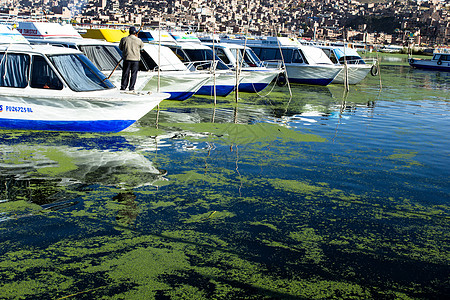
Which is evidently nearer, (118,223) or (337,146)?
(118,223)

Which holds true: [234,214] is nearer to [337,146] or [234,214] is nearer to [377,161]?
[377,161]

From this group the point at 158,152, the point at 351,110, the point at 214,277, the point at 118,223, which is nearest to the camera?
the point at 214,277

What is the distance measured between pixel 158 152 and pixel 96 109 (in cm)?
209

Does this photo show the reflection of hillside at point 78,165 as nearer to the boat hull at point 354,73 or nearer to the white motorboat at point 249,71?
the white motorboat at point 249,71

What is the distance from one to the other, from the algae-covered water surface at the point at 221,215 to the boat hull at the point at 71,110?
0.96 ft

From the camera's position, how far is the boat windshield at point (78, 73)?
1107 cm

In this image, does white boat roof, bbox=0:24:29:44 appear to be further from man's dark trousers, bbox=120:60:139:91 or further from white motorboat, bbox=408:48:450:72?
white motorboat, bbox=408:48:450:72

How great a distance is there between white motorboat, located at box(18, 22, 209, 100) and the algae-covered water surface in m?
4.17

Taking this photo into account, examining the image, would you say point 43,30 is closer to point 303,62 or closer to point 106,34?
point 106,34

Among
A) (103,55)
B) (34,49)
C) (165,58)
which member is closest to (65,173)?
(34,49)

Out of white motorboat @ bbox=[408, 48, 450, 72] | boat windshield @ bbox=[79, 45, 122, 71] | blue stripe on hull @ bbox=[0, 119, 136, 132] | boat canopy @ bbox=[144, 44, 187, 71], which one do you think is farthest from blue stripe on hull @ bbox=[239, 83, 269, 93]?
white motorboat @ bbox=[408, 48, 450, 72]

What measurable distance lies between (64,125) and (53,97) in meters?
0.78

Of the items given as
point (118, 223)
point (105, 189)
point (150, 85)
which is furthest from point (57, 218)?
point (150, 85)

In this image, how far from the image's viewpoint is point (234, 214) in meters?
6.77
